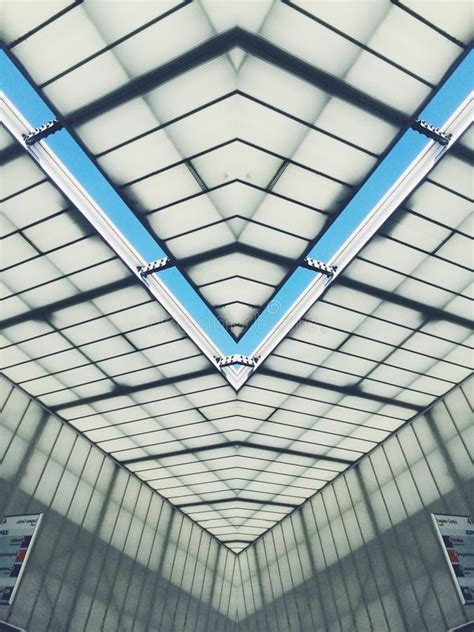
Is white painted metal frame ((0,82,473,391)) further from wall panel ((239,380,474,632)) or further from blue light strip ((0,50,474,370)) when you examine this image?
wall panel ((239,380,474,632))

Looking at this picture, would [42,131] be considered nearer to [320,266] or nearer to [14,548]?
[320,266]

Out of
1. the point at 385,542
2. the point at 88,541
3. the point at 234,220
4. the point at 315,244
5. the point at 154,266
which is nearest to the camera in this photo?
the point at 234,220

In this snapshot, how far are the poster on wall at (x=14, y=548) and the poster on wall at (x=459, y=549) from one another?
13.7 metres

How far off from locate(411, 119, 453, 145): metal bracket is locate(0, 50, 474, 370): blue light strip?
0.59 feet

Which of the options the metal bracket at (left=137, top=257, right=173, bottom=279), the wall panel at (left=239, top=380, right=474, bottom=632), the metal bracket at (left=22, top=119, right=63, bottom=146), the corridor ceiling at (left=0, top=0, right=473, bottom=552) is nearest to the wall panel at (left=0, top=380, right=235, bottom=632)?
the corridor ceiling at (left=0, top=0, right=473, bottom=552)

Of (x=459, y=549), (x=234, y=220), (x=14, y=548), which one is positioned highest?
(x=234, y=220)

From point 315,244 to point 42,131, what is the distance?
815 cm

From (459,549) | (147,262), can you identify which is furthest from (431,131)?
(459,549)

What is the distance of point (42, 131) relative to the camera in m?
11.0

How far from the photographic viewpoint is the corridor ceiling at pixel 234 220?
30.3ft

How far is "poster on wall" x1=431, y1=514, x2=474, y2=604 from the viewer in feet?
46.6

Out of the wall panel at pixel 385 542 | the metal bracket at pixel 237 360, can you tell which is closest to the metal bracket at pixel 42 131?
the metal bracket at pixel 237 360

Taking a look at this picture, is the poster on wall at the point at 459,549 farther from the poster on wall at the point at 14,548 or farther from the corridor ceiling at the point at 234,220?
the poster on wall at the point at 14,548

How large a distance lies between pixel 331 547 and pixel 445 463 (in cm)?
997
